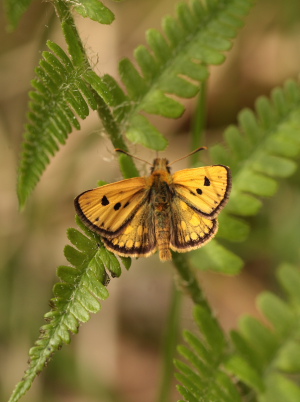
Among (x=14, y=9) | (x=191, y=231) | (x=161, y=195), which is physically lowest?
(x=191, y=231)

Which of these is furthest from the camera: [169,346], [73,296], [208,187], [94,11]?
[169,346]

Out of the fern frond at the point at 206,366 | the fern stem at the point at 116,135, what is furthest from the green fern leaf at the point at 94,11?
the fern frond at the point at 206,366

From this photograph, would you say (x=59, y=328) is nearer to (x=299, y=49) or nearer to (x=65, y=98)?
(x=65, y=98)

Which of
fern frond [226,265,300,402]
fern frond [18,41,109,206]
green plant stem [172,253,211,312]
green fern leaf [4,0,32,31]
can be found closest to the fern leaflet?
fern frond [18,41,109,206]

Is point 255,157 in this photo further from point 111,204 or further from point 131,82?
point 111,204

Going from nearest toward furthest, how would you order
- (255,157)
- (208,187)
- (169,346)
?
(208,187)
(255,157)
(169,346)

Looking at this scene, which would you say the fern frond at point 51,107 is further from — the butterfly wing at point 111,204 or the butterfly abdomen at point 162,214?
the butterfly abdomen at point 162,214

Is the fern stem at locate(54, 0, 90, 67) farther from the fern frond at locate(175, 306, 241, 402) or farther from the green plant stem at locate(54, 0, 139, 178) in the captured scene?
the fern frond at locate(175, 306, 241, 402)

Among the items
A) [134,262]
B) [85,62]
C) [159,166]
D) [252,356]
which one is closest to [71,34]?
[85,62]
